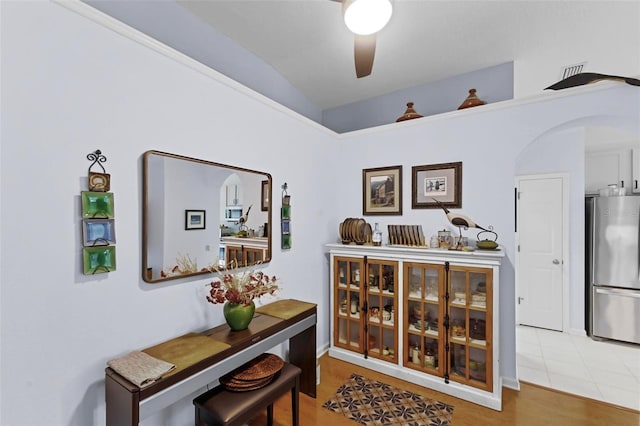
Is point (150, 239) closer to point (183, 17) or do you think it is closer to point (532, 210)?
point (183, 17)

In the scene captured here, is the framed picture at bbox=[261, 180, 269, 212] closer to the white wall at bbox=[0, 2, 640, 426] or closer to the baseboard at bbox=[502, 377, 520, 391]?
the white wall at bbox=[0, 2, 640, 426]

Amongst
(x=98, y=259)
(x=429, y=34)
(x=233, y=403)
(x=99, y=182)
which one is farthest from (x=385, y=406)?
(x=429, y=34)

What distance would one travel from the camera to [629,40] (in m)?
2.24

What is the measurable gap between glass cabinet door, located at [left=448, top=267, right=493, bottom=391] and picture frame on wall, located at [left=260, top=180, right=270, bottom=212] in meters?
1.67

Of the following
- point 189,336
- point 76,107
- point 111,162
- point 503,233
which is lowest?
point 189,336

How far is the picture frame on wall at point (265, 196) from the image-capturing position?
7.58ft

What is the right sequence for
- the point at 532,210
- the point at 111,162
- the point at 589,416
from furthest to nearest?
the point at 532,210, the point at 589,416, the point at 111,162

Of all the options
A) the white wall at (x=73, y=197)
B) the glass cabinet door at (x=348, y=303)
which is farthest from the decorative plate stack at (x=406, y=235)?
the white wall at (x=73, y=197)

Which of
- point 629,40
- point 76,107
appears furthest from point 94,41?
point 629,40

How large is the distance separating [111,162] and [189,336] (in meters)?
1.09

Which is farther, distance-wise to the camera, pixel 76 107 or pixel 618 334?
pixel 618 334

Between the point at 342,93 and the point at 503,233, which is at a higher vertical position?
the point at 342,93

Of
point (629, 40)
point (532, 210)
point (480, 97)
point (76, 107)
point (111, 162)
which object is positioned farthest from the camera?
point (532, 210)

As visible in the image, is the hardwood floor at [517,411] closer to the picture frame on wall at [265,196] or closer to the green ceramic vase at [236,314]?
the green ceramic vase at [236,314]
